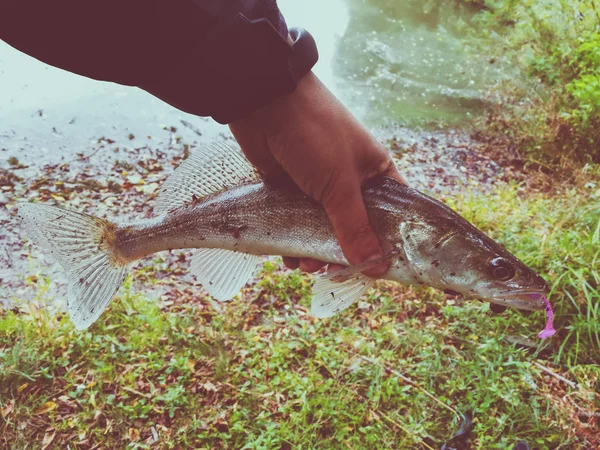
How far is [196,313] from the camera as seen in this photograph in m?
5.04

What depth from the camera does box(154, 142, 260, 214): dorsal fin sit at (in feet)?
8.52

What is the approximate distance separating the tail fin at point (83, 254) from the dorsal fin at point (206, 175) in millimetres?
344

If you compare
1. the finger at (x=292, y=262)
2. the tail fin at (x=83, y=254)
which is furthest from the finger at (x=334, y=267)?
the tail fin at (x=83, y=254)

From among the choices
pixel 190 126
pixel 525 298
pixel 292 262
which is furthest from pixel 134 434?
pixel 190 126

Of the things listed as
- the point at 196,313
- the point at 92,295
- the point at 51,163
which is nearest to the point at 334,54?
the point at 51,163

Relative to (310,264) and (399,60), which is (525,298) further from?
(399,60)

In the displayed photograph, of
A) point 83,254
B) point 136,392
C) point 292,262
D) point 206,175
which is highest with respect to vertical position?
point 206,175

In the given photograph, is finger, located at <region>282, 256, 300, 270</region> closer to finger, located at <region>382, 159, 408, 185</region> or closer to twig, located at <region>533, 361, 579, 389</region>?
finger, located at <region>382, 159, 408, 185</region>

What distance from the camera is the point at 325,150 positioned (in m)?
2.14

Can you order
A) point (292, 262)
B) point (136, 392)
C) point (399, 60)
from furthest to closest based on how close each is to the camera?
1. point (399, 60)
2. point (136, 392)
3. point (292, 262)

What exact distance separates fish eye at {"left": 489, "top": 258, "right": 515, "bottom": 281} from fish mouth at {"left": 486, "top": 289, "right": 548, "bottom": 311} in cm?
7

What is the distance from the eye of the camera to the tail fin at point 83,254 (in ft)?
8.18

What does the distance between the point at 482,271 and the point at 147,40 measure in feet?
5.83

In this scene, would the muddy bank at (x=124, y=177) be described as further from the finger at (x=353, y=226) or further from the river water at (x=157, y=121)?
the finger at (x=353, y=226)
